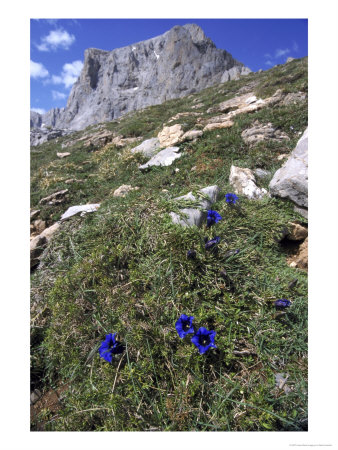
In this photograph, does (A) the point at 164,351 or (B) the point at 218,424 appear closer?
(B) the point at 218,424

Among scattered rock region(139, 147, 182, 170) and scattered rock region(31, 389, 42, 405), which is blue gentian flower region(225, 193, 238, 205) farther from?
scattered rock region(31, 389, 42, 405)

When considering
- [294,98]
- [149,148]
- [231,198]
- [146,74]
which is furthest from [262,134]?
[146,74]

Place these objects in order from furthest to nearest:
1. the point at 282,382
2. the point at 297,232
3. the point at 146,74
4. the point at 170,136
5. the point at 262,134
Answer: the point at 146,74
the point at 170,136
the point at 262,134
the point at 297,232
the point at 282,382

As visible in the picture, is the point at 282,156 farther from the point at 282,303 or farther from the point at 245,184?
the point at 282,303

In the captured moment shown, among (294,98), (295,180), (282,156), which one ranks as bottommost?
(295,180)

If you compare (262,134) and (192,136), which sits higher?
(192,136)

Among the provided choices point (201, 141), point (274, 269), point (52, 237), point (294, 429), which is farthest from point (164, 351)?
point (201, 141)

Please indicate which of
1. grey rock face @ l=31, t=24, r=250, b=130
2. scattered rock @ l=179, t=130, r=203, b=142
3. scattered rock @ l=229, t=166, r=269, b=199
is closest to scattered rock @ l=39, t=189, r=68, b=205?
scattered rock @ l=179, t=130, r=203, b=142
